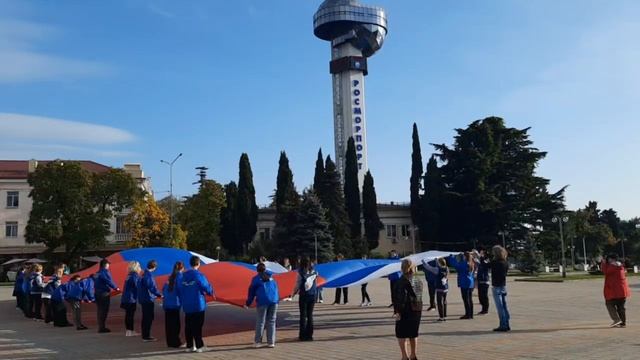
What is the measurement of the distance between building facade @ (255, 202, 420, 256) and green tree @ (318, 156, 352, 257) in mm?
8340

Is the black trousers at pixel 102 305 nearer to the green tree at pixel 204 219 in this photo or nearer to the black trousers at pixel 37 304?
the black trousers at pixel 37 304

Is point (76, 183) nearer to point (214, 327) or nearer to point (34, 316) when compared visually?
point (34, 316)

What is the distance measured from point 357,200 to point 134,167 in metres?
27.0

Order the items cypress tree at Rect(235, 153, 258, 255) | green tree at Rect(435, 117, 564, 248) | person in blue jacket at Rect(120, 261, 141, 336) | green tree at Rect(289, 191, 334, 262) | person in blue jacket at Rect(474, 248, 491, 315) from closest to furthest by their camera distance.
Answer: person in blue jacket at Rect(120, 261, 141, 336) → person in blue jacket at Rect(474, 248, 491, 315) → green tree at Rect(289, 191, 334, 262) → green tree at Rect(435, 117, 564, 248) → cypress tree at Rect(235, 153, 258, 255)

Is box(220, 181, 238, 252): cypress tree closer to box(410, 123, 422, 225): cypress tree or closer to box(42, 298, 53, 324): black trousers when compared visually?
box(410, 123, 422, 225): cypress tree

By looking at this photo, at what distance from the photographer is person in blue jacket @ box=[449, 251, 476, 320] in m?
14.4

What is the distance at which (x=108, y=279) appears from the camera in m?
14.2

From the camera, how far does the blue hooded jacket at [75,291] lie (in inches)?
585

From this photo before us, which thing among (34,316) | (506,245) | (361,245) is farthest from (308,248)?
(34,316)

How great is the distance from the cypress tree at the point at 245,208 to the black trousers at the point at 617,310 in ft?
164

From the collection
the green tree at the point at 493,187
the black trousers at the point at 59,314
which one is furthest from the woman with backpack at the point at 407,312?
the green tree at the point at 493,187

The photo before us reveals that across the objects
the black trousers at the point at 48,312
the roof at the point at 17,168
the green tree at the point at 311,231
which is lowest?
the black trousers at the point at 48,312

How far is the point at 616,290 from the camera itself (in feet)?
40.6

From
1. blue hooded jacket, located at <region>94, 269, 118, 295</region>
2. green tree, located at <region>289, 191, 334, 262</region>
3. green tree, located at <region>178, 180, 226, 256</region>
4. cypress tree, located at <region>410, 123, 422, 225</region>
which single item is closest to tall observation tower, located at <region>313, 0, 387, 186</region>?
cypress tree, located at <region>410, 123, 422, 225</region>
